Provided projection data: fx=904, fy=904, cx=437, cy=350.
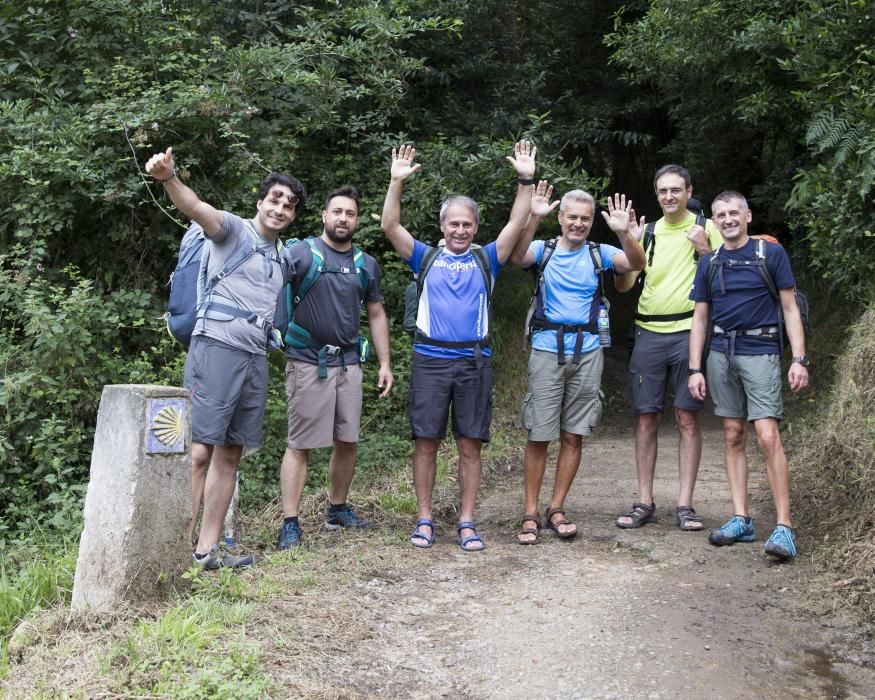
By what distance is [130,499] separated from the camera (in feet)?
13.1

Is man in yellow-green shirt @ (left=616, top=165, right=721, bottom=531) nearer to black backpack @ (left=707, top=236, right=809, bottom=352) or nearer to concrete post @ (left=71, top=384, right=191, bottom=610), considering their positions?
black backpack @ (left=707, top=236, right=809, bottom=352)

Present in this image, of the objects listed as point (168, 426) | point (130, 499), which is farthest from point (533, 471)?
point (130, 499)

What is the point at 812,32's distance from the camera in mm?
7289

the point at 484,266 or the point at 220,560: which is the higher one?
the point at 484,266

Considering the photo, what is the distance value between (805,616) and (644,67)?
Answer: 7.91m

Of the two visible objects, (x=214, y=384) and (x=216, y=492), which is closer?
(x=214, y=384)

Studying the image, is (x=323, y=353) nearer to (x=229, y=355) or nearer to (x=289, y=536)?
(x=229, y=355)

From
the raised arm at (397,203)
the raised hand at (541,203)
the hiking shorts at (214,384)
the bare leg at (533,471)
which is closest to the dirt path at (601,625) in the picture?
the bare leg at (533,471)

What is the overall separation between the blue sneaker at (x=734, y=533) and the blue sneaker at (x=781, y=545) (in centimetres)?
35

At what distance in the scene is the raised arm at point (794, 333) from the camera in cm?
527

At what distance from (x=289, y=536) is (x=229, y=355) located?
1.32 meters

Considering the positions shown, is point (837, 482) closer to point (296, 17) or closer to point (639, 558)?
point (639, 558)

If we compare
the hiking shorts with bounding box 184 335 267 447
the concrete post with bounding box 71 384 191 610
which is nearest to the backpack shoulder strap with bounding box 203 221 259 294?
the hiking shorts with bounding box 184 335 267 447

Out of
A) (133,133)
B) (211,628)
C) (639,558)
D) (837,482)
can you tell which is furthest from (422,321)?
(133,133)
